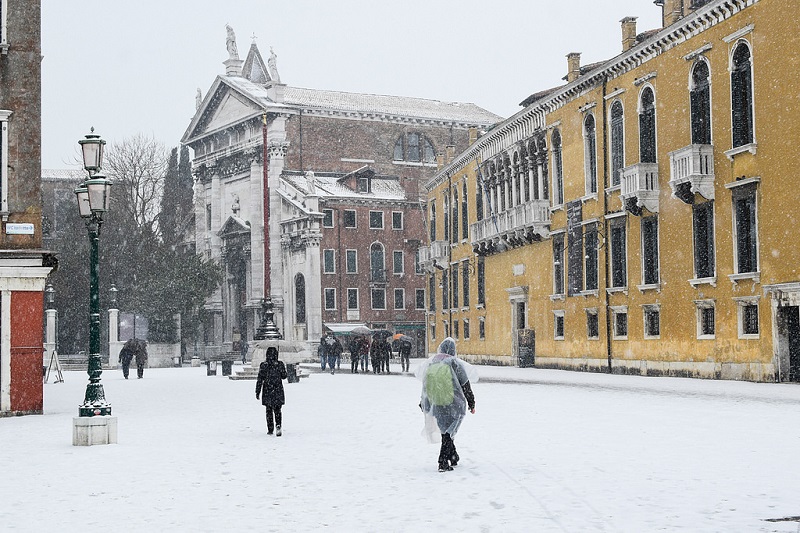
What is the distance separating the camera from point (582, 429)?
646 inches

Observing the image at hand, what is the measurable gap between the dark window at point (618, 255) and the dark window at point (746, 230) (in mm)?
6916

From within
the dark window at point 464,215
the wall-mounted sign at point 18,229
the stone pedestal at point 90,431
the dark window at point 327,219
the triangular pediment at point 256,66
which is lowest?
the stone pedestal at point 90,431

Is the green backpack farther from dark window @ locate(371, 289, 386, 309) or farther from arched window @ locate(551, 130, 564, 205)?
dark window @ locate(371, 289, 386, 309)

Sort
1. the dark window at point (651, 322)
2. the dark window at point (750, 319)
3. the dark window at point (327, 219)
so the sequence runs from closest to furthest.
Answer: the dark window at point (750, 319), the dark window at point (651, 322), the dark window at point (327, 219)

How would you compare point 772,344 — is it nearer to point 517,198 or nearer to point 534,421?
point 534,421

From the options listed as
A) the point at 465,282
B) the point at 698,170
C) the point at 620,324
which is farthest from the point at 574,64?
the point at 465,282

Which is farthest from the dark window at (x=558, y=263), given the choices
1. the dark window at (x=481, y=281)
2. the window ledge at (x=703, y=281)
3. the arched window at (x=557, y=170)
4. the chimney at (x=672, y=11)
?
the window ledge at (x=703, y=281)

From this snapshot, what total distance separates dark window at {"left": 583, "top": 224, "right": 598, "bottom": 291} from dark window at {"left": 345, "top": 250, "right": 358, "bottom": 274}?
32781 mm

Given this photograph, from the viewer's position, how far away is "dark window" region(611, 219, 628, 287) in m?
35.1

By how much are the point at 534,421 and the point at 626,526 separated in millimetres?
9920

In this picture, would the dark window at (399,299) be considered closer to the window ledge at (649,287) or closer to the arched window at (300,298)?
the arched window at (300,298)

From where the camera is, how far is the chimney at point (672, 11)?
32531mm

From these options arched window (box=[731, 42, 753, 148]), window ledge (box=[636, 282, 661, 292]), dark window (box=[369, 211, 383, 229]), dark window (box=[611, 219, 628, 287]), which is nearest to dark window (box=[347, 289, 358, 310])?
dark window (box=[369, 211, 383, 229])

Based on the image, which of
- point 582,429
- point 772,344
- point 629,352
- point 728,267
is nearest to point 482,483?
point 582,429
